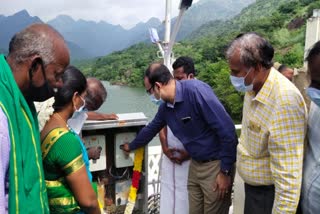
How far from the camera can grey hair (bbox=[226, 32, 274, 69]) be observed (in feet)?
6.21

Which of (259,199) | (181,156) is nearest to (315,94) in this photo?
(259,199)

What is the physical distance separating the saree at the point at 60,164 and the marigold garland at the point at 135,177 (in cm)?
122

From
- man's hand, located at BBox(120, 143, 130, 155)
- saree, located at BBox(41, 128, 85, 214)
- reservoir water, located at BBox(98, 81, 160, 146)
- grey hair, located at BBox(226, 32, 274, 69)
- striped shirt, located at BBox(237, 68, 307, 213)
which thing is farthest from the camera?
reservoir water, located at BBox(98, 81, 160, 146)

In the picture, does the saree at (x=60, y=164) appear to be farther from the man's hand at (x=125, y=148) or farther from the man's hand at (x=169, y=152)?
the man's hand at (x=169, y=152)

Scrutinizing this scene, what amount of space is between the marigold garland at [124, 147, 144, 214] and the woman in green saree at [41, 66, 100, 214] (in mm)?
1110

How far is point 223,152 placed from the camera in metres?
2.40

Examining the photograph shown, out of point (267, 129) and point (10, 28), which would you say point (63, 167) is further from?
point (10, 28)

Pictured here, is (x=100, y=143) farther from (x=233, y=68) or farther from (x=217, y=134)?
(x=233, y=68)

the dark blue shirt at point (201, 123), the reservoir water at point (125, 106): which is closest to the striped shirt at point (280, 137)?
the dark blue shirt at point (201, 123)

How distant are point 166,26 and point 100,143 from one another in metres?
2.59

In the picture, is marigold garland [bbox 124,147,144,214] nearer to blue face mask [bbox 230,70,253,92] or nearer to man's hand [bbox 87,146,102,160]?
man's hand [bbox 87,146,102,160]

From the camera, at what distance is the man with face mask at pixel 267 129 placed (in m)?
1.71

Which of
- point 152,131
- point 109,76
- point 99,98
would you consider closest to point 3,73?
point 99,98

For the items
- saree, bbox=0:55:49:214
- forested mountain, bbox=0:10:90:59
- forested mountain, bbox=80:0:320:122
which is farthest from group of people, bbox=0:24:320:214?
forested mountain, bbox=80:0:320:122
